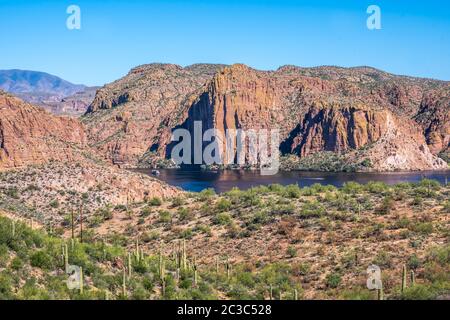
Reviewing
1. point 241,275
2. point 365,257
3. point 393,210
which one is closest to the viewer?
point 241,275

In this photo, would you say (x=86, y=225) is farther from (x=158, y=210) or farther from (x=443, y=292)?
(x=443, y=292)

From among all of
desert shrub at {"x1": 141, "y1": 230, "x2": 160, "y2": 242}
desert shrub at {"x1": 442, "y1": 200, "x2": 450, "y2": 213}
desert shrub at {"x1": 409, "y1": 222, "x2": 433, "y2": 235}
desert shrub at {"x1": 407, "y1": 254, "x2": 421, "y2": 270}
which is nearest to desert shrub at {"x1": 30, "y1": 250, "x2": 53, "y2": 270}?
desert shrub at {"x1": 407, "y1": 254, "x2": 421, "y2": 270}

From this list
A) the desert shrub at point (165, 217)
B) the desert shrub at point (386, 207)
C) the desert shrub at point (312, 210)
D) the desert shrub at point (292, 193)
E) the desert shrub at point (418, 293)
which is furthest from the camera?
the desert shrub at point (292, 193)

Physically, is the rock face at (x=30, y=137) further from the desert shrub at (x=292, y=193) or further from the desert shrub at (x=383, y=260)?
the desert shrub at (x=383, y=260)

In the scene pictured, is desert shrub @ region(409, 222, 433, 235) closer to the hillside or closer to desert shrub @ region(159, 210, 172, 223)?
the hillside

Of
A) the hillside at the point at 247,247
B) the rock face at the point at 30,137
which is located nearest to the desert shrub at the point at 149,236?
the hillside at the point at 247,247

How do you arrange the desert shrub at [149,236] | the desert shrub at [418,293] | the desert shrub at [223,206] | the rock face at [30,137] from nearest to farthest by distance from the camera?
the desert shrub at [418,293] < the desert shrub at [149,236] < the desert shrub at [223,206] < the rock face at [30,137]

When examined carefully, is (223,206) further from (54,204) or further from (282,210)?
(54,204)
